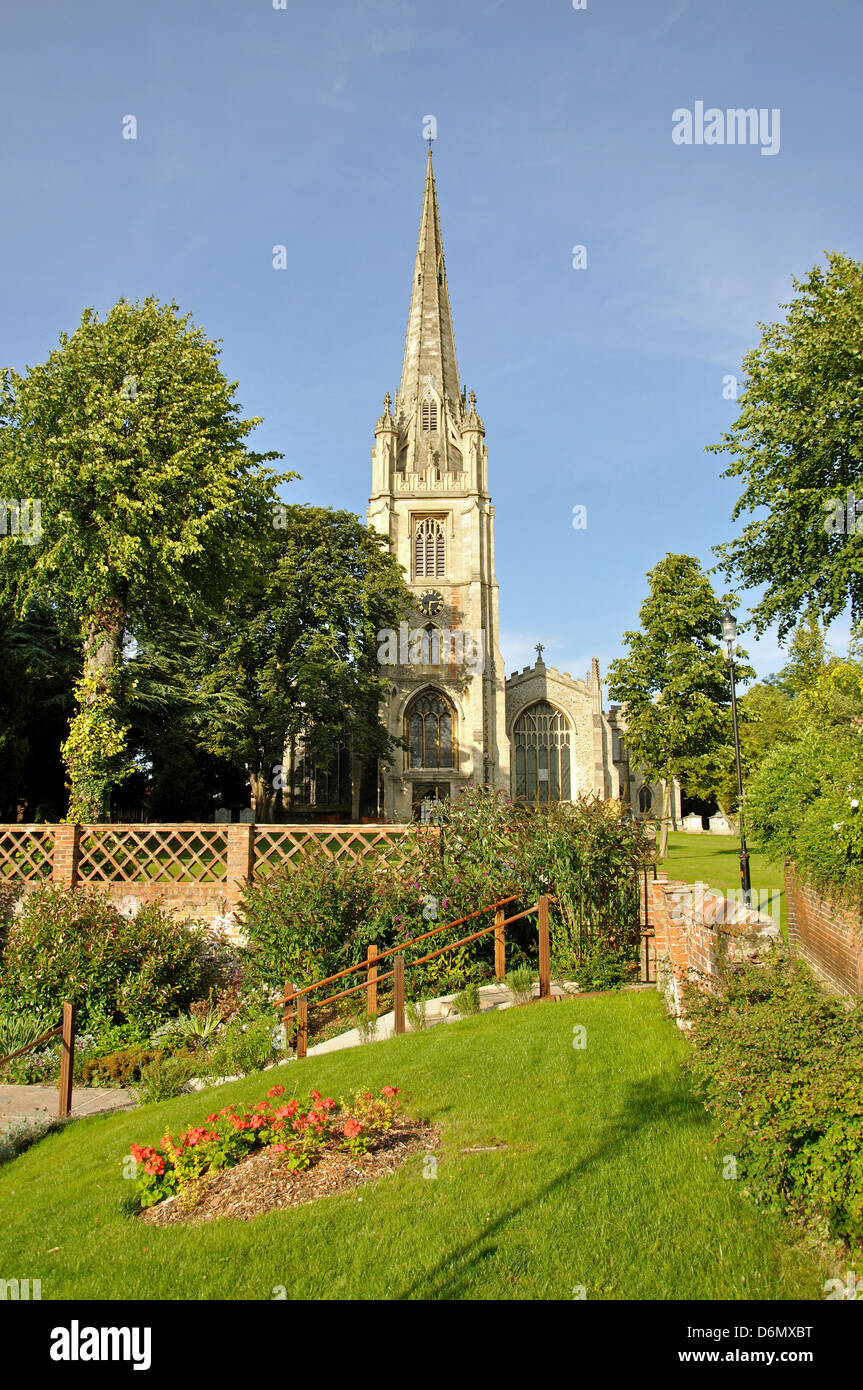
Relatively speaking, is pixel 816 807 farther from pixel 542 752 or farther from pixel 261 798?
pixel 542 752

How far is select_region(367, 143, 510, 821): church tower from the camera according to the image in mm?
47188

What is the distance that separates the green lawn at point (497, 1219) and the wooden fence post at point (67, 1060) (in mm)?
1336

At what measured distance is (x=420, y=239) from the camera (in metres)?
61.1

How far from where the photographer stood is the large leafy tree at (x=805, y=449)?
52.6 feet

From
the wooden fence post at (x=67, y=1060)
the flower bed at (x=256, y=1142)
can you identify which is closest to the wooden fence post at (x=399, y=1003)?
the flower bed at (x=256, y=1142)

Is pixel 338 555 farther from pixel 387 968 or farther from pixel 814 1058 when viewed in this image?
pixel 814 1058

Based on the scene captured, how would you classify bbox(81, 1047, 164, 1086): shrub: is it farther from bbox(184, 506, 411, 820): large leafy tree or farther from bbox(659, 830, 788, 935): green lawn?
bbox(184, 506, 411, 820): large leafy tree

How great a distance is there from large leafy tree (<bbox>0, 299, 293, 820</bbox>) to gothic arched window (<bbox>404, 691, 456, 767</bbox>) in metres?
29.1

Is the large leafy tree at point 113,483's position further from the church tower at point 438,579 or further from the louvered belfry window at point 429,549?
the louvered belfry window at point 429,549

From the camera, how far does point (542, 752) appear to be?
53.0 m

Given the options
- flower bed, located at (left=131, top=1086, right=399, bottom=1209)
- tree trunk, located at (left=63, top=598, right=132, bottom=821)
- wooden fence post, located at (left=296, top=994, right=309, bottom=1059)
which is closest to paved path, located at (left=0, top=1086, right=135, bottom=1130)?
wooden fence post, located at (left=296, top=994, right=309, bottom=1059)

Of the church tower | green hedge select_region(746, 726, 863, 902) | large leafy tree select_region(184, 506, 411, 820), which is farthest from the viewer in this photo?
the church tower
